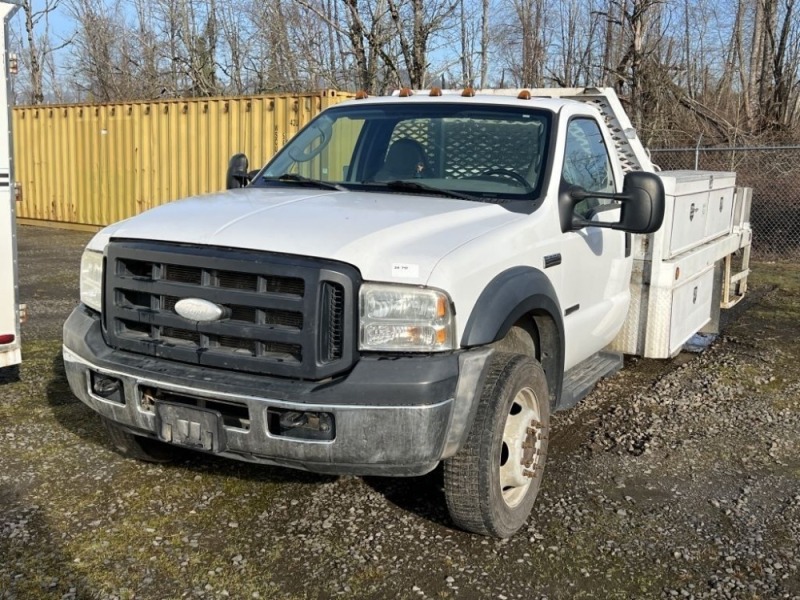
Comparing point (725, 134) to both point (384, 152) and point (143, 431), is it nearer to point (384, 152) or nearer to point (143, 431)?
point (384, 152)

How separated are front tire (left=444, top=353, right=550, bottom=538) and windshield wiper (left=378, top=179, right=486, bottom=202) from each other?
0.93 meters

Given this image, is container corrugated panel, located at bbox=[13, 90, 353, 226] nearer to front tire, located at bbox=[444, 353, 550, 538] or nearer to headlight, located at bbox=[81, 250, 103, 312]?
headlight, located at bbox=[81, 250, 103, 312]

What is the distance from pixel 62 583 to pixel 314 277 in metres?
1.63

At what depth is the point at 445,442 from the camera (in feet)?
10.6

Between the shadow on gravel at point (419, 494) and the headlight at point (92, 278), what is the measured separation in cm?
169

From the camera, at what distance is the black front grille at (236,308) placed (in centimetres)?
318

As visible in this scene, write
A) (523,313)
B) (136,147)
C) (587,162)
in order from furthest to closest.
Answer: (136,147) → (587,162) → (523,313)

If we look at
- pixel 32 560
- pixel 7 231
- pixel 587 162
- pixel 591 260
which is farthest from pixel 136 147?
pixel 32 560

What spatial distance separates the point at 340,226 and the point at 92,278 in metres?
1.31

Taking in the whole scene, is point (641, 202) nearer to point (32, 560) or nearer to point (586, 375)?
point (586, 375)

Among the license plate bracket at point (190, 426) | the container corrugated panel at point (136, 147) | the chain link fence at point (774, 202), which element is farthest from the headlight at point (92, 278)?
Result: the chain link fence at point (774, 202)

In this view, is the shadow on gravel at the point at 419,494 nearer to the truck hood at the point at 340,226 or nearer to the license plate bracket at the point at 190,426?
the license plate bracket at the point at 190,426

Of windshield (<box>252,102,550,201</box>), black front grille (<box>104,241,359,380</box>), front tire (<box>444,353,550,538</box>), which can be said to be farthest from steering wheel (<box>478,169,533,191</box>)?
black front grille (<box>104,241,359,380</box>)

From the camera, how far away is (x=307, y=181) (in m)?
4.63
